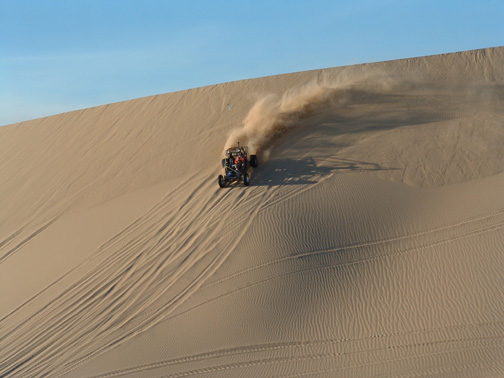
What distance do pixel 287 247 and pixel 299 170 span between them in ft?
10.3

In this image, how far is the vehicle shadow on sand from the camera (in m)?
13.6

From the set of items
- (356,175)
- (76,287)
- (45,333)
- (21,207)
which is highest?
(21,207)

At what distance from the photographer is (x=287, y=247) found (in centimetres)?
1147

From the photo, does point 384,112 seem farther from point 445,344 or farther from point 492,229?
point 445,344

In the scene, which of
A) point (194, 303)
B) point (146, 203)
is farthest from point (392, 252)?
point (146, 203)

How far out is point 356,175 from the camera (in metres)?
13.5

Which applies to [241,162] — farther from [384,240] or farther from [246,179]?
[384,240]

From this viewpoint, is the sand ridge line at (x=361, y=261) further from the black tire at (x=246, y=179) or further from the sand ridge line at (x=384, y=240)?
the black tire at (x=246, y=179)

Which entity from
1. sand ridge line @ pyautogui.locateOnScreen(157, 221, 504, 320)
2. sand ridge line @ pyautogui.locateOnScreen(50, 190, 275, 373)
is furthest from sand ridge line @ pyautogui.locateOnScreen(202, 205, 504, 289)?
sand ridge line @ pyautogui.locateOnScreen(50, 190, 275, 373)

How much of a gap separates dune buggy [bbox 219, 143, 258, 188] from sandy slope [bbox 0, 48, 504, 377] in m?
0.29

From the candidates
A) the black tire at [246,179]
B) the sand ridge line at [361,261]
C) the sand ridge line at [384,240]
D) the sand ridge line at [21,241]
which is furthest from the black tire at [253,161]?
the sand ridge line at [21,241]

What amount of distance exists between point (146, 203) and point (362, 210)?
6.21 m

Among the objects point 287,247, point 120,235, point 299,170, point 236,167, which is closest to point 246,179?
point 236,167

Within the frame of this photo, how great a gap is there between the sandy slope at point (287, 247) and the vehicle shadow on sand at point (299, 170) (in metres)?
0.05
